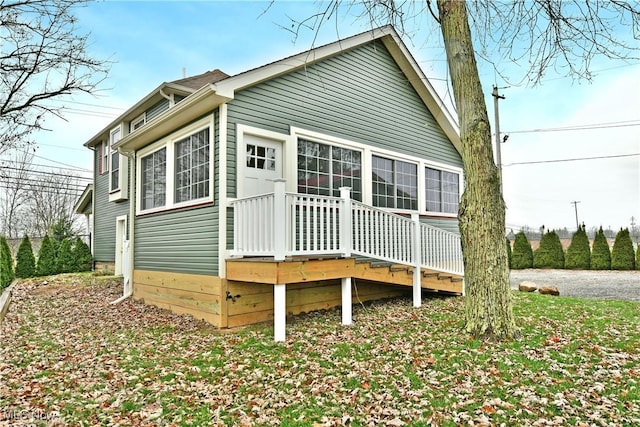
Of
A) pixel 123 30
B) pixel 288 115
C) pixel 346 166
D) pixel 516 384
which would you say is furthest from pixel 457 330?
pixel 123 30

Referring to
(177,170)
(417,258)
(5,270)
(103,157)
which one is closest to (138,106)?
(177,170)

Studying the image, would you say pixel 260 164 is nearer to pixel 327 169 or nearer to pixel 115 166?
pixel 327 169

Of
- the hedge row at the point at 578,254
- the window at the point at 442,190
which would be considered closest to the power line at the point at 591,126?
the hedge row at the point at 578,254

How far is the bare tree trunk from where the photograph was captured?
17.0 ft

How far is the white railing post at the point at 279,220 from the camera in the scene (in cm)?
543

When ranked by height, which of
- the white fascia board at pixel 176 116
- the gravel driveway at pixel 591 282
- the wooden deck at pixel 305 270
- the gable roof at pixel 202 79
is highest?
the gable roof at pixel 202 79

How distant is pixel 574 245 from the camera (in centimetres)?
1805

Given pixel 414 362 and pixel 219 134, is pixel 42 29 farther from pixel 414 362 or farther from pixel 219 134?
pixel 414 362

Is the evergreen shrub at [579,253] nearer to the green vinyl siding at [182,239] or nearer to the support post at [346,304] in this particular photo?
the support post at [346,304]

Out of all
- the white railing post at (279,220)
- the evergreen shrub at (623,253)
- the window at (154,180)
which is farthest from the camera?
the evergreen shrub at (623,253)

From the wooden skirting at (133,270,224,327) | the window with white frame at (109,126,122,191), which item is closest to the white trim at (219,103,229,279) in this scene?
the wooden skirting at (133,270,224,327)

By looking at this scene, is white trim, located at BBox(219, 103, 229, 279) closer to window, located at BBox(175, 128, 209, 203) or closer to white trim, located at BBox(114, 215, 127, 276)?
window, located at BBox(175, 128, 209, 203)

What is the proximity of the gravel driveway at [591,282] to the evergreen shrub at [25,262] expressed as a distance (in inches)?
650

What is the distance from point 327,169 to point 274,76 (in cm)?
205
